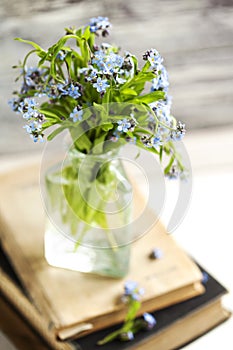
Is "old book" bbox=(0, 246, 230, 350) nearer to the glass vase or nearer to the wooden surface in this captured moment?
the glass vase

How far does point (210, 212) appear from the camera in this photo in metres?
1.32

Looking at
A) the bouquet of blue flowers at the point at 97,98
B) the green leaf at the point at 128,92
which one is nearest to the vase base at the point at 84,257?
the bouquet of blue flowers at the point at 97,98

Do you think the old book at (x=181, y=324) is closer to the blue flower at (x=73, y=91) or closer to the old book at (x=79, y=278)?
the old book at (x=79, y=278)

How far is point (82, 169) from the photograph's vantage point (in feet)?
2.98

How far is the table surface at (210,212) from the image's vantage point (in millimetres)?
1055

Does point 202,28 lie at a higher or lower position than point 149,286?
higher

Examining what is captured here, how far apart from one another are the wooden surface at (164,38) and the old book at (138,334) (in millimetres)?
441

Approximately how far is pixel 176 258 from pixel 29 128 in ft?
1.43

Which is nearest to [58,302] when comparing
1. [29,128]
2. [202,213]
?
[29,128]

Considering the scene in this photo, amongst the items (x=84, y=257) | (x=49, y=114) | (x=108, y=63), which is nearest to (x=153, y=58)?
(x=108, y=63)

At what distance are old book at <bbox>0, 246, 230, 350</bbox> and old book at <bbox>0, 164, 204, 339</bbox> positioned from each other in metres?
0.01

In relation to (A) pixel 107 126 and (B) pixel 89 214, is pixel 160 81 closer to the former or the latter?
(A) pixel 107 126

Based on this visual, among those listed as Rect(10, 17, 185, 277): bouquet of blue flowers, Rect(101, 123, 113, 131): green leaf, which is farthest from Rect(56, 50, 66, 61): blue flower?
Rect(101, 123, 113, 131): green leaf

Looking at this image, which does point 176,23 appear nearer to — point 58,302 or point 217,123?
point 217,123
